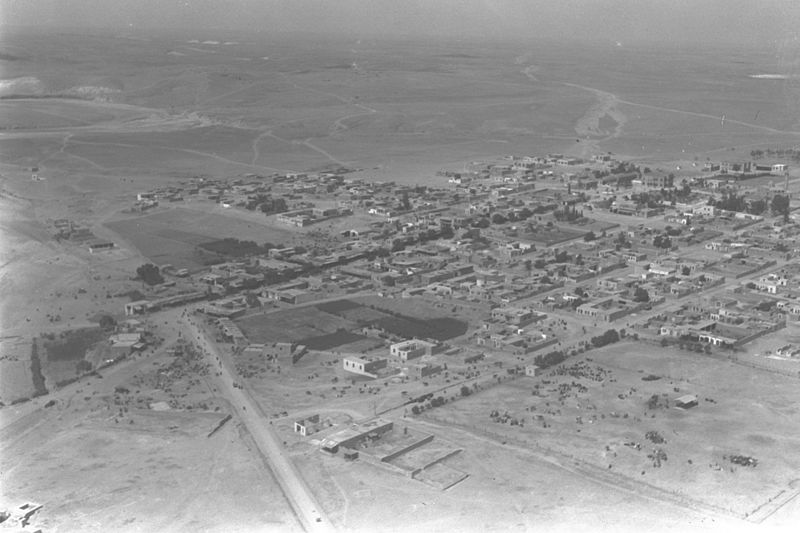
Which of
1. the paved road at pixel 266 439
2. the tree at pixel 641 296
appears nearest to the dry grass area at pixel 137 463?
the paved road at pixel 266 439

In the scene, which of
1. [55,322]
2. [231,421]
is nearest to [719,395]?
[231,421]

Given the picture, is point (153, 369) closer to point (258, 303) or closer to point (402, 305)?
point (258, 303)

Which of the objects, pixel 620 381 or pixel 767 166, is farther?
pixel 767 166

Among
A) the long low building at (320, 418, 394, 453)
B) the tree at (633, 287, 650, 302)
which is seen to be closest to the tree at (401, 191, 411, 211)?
the tree at (633, 287, 650, 302)

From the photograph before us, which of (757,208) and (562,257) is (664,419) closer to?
(562,257)

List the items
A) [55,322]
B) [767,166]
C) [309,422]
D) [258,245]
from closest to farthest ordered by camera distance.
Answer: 1. [309,422]
2. [55,322]
3. [258,245]
4. [767,166]

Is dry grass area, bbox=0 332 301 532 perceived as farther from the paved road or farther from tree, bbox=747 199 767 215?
tree, bbox=747 199 767 215
